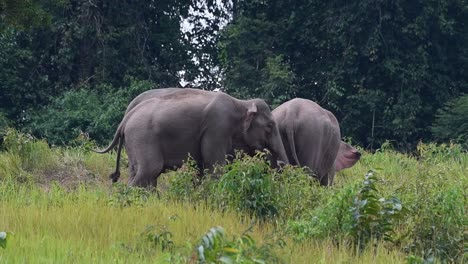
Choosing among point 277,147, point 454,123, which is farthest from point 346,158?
point 454,123

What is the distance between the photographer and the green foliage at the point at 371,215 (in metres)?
7.05

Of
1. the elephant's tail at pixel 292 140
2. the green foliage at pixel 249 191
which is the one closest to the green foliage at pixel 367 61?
the elephant's tail at pixel 292 140

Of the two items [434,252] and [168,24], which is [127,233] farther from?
[168,24]

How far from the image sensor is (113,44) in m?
22.3

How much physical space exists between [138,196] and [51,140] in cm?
1173

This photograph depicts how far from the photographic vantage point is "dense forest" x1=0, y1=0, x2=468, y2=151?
20969mm

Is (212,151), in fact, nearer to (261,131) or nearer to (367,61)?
(261,131)

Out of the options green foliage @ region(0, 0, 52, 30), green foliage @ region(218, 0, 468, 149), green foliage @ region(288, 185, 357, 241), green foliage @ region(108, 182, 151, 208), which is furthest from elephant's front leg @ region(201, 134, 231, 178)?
green foliage @ region(218, 0, 468, 149)

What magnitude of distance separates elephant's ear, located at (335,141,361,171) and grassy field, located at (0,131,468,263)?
3812 millimetres

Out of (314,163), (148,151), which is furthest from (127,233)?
(314,163)

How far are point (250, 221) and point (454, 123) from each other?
13179 millimetres

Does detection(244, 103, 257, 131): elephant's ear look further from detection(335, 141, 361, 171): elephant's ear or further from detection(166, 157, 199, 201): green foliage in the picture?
detection(335, 141, 361, 171): elephant's ear

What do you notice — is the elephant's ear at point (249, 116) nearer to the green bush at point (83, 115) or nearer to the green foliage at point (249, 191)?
the green foliage at point (249, 191)

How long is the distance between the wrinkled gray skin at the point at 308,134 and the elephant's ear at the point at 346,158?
0.87 metres
